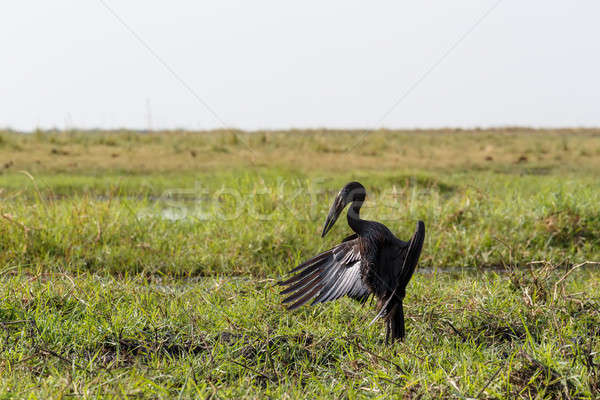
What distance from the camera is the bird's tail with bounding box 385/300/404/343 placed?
2.89m

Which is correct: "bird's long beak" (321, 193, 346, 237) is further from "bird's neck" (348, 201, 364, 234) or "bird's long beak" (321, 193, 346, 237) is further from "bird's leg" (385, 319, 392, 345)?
"bird's leg" (385, 319, 392, 345)

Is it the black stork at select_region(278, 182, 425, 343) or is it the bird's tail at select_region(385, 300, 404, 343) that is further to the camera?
the bird's tail at select_region(385, 300, 404, 343)

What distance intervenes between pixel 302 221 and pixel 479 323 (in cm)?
278

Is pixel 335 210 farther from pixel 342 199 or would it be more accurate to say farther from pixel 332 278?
pixel 332 278

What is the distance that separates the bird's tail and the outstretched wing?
178 millimetres

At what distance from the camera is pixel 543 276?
11.7 feet

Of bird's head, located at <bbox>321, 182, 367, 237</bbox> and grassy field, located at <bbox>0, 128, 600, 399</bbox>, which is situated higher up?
bird's head, located at <bbox>321, 182, 367, 237</bbox>

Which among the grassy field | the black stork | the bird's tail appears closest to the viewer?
the grassy field

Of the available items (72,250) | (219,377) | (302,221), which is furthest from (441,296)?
(72,250)

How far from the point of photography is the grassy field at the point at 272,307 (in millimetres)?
2539

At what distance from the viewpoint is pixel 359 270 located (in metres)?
2.80

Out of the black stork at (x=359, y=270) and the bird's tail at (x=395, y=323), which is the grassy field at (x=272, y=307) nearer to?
the bird's tail at (x=395, y=323)

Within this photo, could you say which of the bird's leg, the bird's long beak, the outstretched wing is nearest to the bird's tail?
the bird's leg

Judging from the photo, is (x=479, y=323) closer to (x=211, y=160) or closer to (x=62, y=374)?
(x=62, y=374)
